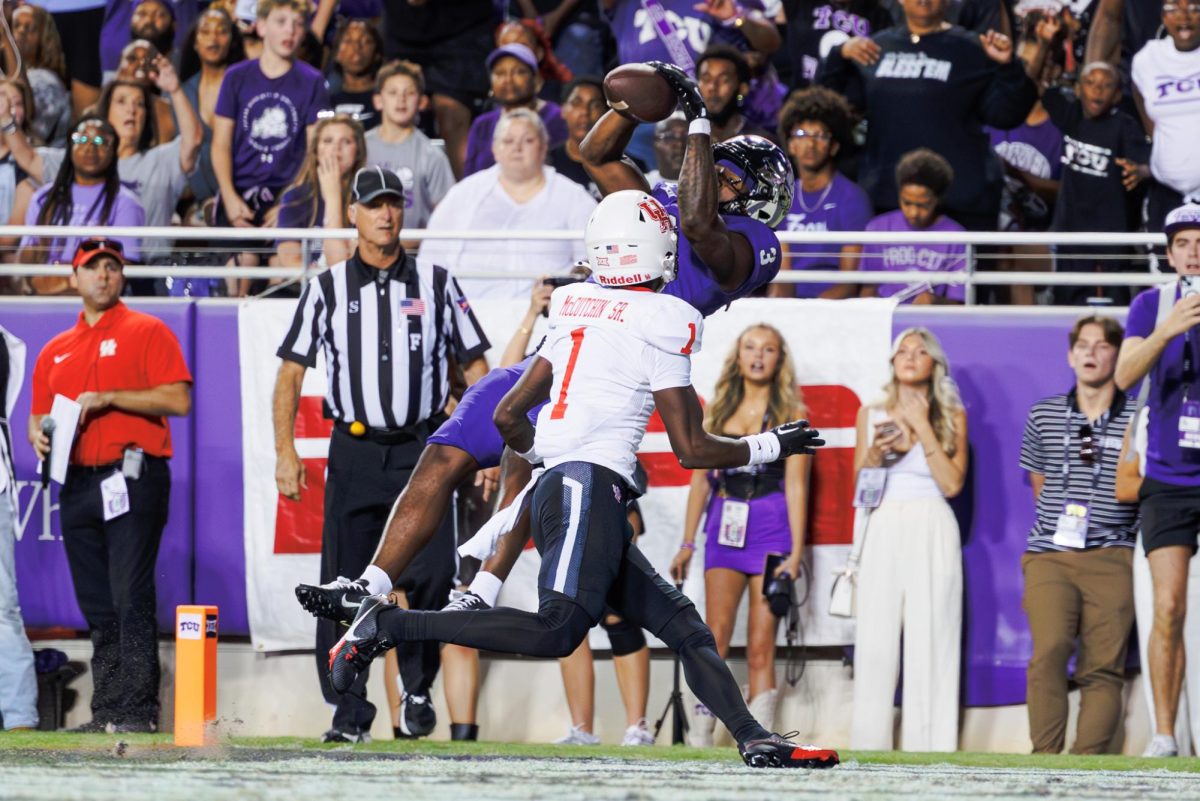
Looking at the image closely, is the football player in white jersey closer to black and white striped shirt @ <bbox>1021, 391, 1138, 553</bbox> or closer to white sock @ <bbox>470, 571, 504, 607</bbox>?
white sock @ <bbox>470, 571, 504, 607</bbox>

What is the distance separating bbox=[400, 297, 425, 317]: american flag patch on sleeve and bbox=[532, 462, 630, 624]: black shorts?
2701 millimetres

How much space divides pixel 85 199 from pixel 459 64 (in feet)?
8.54

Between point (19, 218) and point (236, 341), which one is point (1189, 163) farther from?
point (19, 218)

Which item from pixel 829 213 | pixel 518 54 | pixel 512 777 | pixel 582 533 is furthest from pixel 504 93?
pixel 512 777

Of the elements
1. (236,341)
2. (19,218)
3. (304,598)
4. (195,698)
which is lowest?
(195,698)

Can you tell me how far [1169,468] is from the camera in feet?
24.9

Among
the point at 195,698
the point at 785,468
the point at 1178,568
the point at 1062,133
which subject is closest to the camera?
the point at 195,698

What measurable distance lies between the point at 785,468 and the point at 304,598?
344 cm

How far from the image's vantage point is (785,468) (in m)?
8.40

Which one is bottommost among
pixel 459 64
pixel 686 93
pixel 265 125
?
pixel 686 93

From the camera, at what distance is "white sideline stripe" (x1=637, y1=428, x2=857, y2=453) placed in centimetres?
860

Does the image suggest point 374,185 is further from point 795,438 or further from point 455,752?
point 795,438

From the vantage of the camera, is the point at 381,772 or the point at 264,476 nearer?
the point at 381,772

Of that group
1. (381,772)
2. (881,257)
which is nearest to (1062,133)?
(881,257)
